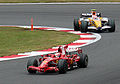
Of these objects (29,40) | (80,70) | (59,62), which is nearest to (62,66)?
(59,62)

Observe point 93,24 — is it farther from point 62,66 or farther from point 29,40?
point 62,66

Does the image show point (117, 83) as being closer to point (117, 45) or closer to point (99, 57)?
point (99, 57)

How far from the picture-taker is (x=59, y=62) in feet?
44.0

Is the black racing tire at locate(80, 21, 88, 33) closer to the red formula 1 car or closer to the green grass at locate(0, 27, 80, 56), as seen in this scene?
the green grass at locate(0, 27, 80, 56)

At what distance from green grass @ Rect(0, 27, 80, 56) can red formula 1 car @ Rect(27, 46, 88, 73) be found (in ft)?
14.4

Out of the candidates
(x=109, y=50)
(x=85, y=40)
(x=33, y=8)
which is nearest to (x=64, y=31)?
(x=85, y=40)

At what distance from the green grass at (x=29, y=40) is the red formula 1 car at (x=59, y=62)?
4.39 m

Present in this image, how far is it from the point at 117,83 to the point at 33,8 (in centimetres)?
2894

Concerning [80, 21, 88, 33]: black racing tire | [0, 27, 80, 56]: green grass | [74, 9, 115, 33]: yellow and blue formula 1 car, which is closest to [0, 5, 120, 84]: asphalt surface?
[74, 9, 115, 33]: yellow and blue formula 1 car

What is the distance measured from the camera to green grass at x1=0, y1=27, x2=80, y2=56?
785 inches

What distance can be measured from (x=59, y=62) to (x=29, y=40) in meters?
9.87

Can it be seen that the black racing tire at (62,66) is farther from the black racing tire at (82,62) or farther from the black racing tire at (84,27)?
the black racing tire at (84,27)

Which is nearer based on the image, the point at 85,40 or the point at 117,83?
the point at 117,83

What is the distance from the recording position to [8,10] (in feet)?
129
